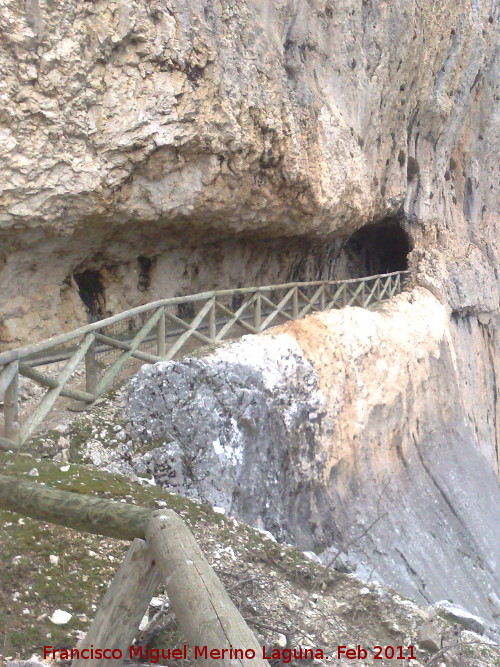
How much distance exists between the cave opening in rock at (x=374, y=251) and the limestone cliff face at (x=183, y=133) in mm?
2854

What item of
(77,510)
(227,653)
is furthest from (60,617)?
(227,653)

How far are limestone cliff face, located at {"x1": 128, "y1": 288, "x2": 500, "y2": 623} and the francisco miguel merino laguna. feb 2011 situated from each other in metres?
1.44

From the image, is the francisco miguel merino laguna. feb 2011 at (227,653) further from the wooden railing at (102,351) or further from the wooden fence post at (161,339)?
the wooden fence post at (161,339)

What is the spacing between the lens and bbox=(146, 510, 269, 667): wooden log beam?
131 cm

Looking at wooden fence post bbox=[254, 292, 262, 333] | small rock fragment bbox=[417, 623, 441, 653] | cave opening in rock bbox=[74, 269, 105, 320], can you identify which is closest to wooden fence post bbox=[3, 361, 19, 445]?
small rock fragment bbox=[417, 623, 441, 653]

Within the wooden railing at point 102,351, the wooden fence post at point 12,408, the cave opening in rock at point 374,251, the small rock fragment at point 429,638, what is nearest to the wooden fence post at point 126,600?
the small rock fragment at point 429,638

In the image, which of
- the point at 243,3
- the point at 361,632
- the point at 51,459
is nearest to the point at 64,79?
the point at 243,3

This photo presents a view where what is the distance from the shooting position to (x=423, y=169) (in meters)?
12.8

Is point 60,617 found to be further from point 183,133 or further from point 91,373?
point 183,133

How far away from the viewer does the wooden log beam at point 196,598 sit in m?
1.31

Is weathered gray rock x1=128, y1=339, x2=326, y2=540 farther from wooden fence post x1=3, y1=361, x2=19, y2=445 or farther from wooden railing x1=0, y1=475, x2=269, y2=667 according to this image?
wooden railing x1=0, y1=475, x2=269, y2=667

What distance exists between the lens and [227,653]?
1276 millimetres

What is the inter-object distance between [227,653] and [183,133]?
548 centimetres

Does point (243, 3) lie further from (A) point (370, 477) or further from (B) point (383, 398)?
(A) point (370, 477)
